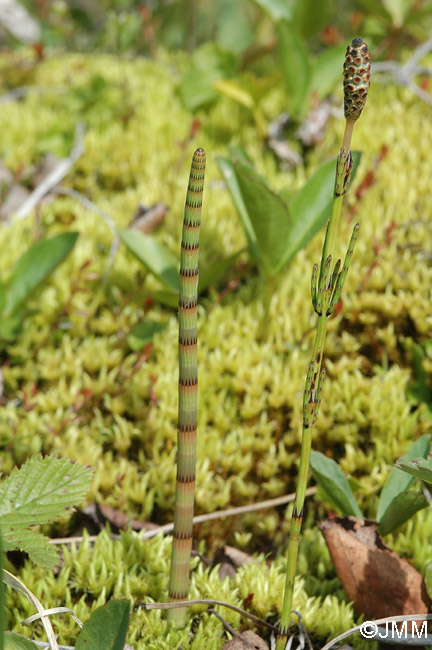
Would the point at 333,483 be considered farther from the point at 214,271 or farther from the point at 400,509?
the point at 214,271

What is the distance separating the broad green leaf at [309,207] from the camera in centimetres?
229

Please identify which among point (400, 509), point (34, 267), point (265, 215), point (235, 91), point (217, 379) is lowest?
point (400, 509)

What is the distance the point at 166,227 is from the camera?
115 inches

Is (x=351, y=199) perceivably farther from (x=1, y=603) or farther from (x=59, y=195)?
(x=1, y=603)

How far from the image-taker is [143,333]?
2352 mm

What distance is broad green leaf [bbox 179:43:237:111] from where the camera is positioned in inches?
140

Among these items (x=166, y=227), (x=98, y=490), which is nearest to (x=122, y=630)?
(x=98, y=490)

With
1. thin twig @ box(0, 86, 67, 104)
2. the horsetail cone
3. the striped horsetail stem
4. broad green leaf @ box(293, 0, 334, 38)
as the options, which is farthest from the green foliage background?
the horsetail cone

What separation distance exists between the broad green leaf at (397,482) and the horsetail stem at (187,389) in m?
0.59

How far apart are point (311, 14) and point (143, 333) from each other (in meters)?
2.42

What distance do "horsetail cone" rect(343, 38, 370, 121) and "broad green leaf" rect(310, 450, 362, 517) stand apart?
3.03ft

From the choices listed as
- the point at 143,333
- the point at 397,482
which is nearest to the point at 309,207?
the point at 143,333

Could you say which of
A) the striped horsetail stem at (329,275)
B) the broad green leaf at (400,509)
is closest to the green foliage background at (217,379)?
the broad green leaf at (400,509)

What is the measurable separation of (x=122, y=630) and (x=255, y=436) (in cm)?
104
